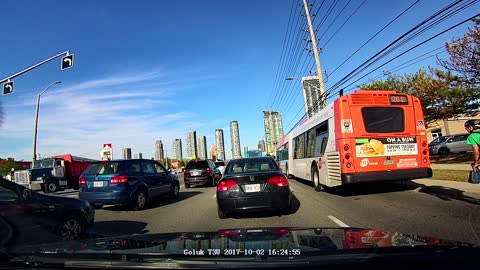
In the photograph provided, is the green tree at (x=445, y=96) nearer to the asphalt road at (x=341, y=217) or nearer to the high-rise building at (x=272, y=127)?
the asphalt road at (x=341, y=217)

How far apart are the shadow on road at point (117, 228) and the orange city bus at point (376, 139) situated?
6.38 m

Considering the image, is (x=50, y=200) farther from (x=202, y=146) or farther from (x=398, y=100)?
(x=202, y=146)

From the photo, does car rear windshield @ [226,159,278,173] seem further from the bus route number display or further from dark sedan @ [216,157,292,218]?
the bus route number display

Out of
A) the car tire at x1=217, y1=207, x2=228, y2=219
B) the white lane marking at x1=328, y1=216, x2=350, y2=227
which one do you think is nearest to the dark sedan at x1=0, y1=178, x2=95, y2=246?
the car tire at x1=217, y1=207, x2=228, y2=219

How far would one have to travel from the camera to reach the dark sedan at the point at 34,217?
632 cm

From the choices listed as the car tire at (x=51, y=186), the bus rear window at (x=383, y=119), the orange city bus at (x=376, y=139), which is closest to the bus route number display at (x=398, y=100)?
the orange city bus at (x=376, y=139)

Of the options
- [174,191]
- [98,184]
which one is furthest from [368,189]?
[98,184]

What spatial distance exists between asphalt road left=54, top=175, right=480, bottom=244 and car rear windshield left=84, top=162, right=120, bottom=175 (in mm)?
1249

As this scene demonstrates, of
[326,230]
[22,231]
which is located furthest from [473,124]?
[22,231]

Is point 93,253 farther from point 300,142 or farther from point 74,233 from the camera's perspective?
point 300,142

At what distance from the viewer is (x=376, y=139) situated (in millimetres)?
13359

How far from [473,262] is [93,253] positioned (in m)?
2.99

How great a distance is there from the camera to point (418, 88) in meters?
29.2

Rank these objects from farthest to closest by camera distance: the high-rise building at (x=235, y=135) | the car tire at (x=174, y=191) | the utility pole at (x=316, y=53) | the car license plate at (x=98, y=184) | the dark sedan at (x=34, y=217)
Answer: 1. the high-rise building at (x=235, y=135)
2. the utility pole at (x=316, y=53)
3. the car tire at (x=174, y=191)
4. the car license plate at (x=98, y=184)
5. the dark sedan at (x=34, y=217)
